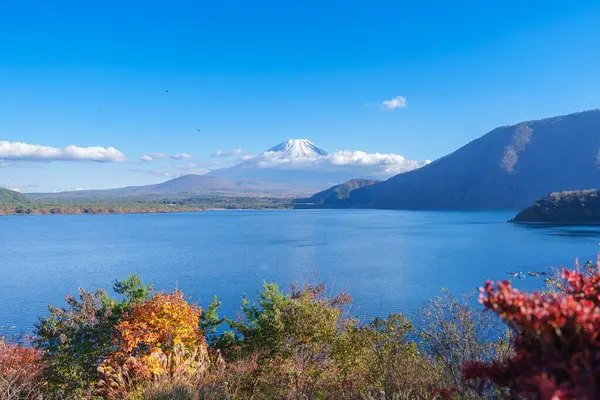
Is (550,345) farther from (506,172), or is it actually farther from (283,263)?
(506,172)

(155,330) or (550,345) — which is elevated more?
(550,345)

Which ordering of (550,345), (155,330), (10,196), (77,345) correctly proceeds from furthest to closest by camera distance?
1. (10,196)
2. (77,345)
3. (155,330)
4. (550,345)

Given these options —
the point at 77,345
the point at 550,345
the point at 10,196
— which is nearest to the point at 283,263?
the point at 77,345

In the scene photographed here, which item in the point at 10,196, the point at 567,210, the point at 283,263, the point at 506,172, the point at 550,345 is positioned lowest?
the point at 283,263

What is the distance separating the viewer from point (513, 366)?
6.61 feet

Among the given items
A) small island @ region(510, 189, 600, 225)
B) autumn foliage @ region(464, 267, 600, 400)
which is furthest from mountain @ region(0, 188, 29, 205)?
autumn foliage @ region(464, 267, 600, 400)

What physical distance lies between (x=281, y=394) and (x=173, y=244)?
164ft

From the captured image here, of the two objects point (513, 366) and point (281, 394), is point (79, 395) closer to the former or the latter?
point (281, 394)

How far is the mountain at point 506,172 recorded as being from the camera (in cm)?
14075

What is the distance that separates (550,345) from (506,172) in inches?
6553

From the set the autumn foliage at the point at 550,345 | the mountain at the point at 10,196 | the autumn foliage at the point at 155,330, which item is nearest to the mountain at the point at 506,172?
the mountain at the point at 10,196

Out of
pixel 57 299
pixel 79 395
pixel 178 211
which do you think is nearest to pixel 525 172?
pixel 178 211

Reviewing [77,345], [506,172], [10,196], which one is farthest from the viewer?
[10,196]

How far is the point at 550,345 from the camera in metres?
1.85
